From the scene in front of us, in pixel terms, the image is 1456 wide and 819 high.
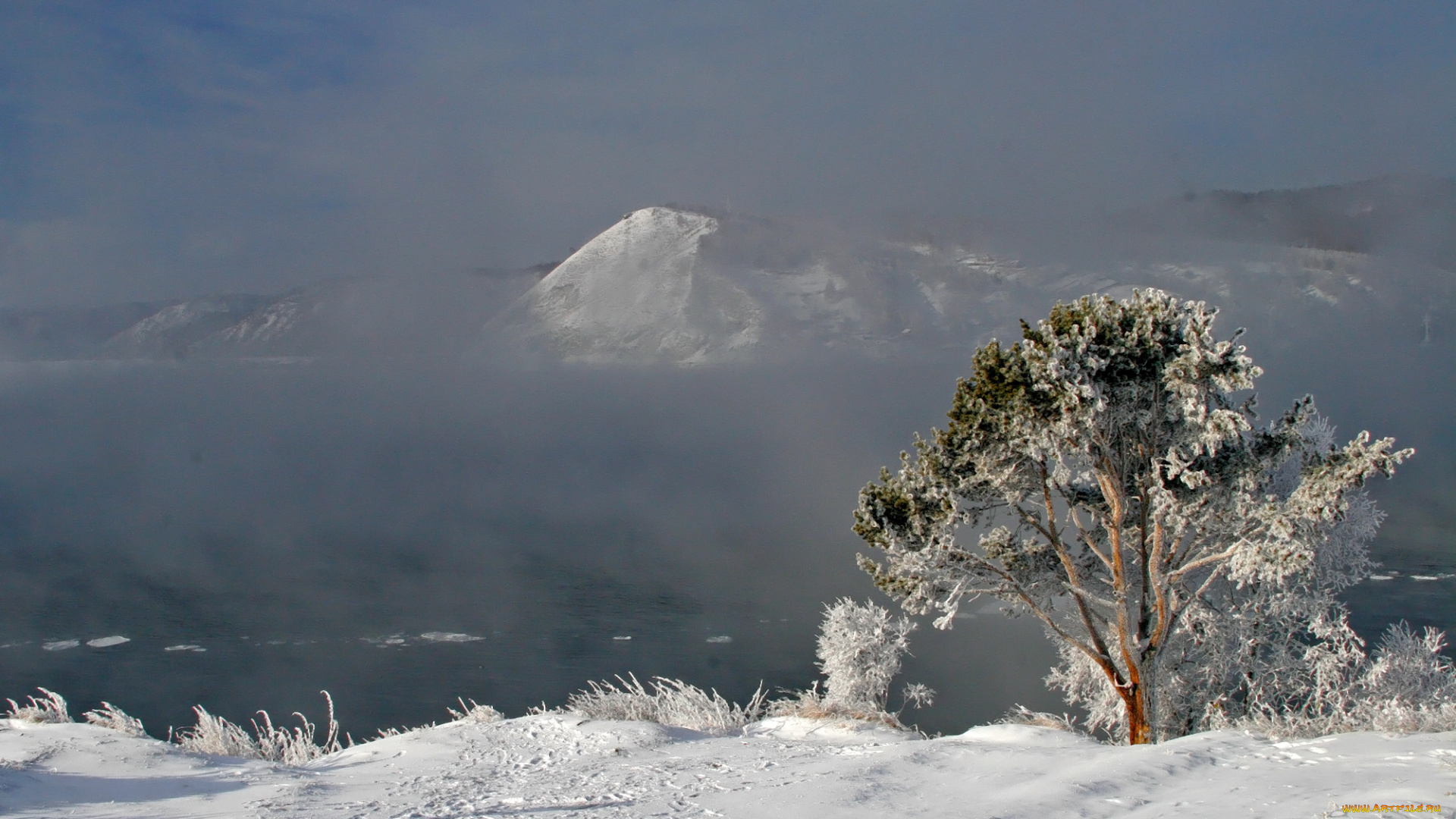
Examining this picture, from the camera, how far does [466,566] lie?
45.0 metres

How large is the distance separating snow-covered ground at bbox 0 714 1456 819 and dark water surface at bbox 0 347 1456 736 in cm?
1590

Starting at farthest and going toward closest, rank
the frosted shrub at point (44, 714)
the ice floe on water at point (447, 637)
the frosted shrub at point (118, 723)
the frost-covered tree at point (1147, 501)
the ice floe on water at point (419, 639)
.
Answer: the ice floe on water at point (447, 637)
the ice floe on water at point (419, 639)
the frost-covered tree at point (1147, 501)
the frosted shrub at point (44, 714)
the frosted shrub at point (118, 723)

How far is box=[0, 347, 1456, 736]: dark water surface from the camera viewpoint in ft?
92.5

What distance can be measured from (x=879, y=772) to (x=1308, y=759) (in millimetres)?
3228

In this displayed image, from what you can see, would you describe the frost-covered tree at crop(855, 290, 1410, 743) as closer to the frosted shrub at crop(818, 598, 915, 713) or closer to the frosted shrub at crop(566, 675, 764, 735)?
the frosted shrub at crop(818, 598, 915, 713)

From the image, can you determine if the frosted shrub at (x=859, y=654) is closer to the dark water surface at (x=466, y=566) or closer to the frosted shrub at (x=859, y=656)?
the frosted shrub at (x=859, y=656)

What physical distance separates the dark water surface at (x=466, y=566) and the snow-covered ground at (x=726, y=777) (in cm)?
1590

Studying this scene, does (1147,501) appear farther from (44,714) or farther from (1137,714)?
(44,714)

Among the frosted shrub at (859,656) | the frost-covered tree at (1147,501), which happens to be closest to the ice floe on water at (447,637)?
the frosted shrub at (859,656)

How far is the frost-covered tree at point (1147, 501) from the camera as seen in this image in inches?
429

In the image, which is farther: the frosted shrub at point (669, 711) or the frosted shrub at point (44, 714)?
the frosted shrub at point (669, 711)

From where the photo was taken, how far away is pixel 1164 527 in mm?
12438

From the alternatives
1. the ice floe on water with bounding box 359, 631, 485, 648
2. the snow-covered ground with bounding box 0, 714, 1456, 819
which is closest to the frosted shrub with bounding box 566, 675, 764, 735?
the snow-covered ground with bounding box 0, 714, 1456, 819

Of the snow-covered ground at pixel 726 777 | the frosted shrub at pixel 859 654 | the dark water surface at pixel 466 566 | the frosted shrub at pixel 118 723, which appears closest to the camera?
the snow-covered ground at pixel 726 777
